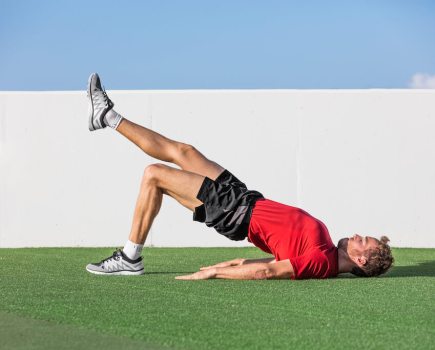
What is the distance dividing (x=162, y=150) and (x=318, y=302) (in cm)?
173

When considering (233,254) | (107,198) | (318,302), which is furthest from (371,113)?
(318,302)

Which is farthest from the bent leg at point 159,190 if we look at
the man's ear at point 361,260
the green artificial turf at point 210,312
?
the man's ear at point 361,260

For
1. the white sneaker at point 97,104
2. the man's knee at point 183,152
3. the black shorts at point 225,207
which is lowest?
the black shorts at point 225,207

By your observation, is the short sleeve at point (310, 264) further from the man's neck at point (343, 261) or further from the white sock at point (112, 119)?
the white sock at point (112, 119)

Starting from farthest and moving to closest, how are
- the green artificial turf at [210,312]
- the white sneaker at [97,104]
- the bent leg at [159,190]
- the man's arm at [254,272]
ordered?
the white sneaker at [97,104] < the bent leg at [159,190] < the man's arm at [254,272] < the green artificial turf at [210,312]

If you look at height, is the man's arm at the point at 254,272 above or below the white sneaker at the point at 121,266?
below

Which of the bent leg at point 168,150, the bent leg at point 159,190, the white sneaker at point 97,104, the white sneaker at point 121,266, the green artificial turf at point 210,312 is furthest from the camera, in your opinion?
the white sneaker at point 97,104

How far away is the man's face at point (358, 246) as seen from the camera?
5324 mm

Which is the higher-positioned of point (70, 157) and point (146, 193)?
point (70, 157)

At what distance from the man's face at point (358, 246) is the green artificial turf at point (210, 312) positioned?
170mm

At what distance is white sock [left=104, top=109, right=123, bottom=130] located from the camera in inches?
224

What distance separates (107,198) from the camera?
9.84 metres

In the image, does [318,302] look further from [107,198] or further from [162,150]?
[107,198]

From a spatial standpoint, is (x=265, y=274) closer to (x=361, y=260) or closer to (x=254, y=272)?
(x=254, y=272)
